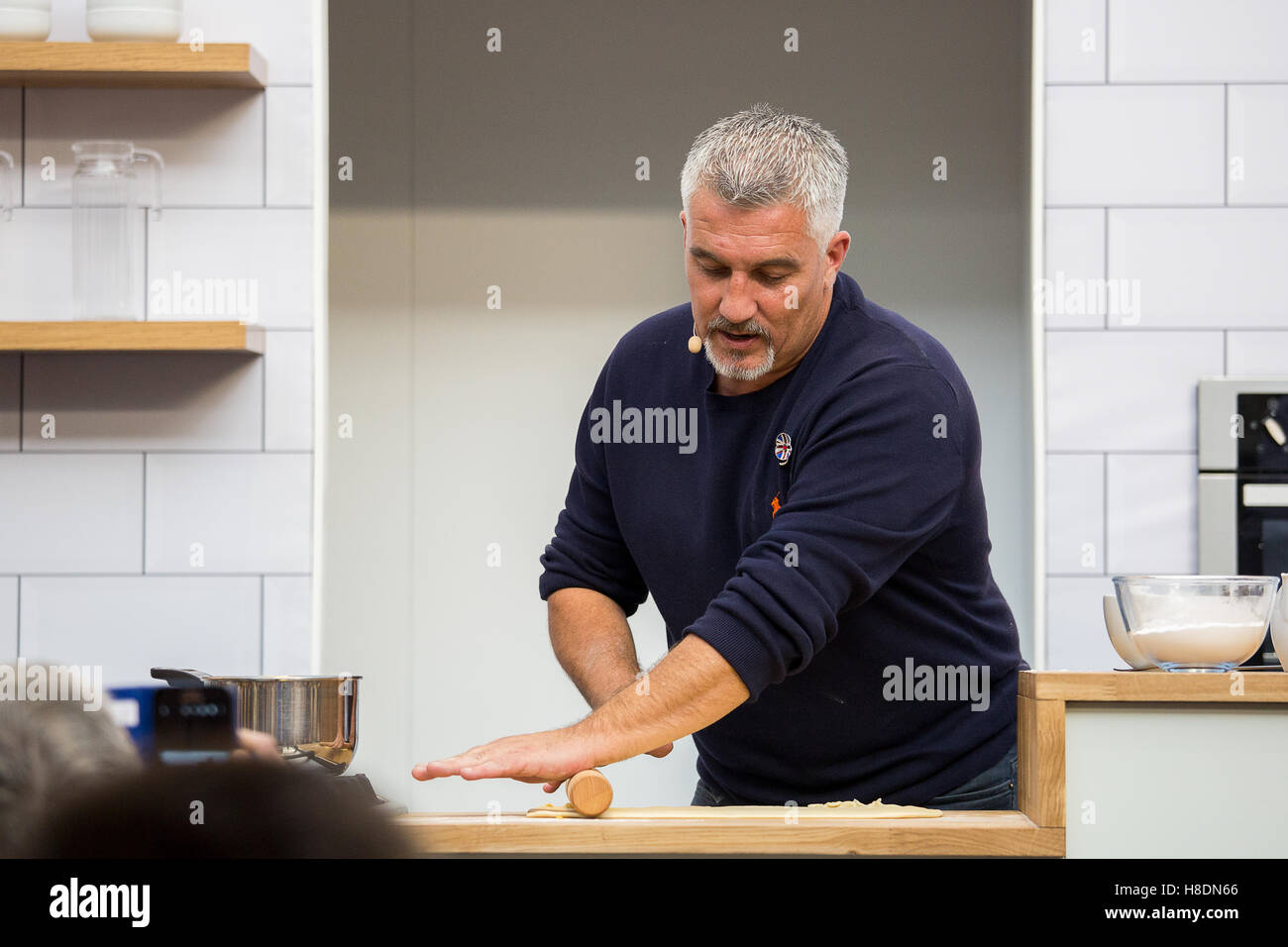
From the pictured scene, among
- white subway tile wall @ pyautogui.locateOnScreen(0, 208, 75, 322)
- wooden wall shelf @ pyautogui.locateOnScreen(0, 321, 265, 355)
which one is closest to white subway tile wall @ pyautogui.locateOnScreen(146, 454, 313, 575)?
wooden wall shelf @ pyautogui.locateOnScreen(0, 321, 265, 355)

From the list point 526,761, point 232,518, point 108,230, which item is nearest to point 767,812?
point 526,761

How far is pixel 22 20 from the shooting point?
1813 mm

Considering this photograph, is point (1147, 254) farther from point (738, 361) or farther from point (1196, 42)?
point (738, 361)

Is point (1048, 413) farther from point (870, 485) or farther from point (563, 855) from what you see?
point (563, 855)

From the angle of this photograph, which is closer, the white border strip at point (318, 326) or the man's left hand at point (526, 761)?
the man's left hand at point (526, 761)

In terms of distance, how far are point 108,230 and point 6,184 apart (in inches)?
6.4

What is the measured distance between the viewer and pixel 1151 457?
6.10 ft

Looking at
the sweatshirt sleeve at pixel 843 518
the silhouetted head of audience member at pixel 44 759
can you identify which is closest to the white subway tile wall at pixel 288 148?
the sweatshirt sleeve at pixel 843 518

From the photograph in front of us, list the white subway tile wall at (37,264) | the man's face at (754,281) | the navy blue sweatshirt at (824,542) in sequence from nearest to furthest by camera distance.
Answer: the navy blue sweatshirt at (824,542)
the man's face at (754,281)
the white subway tile wall at (37,264)

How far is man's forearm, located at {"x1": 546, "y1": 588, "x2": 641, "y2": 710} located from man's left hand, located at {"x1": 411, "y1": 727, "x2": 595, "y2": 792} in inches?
13.4

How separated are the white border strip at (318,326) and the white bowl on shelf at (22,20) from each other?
→ 1.20 feet

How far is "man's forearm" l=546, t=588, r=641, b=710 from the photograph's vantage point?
1377 millimetres

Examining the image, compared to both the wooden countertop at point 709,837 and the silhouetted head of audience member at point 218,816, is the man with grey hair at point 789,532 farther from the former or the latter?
the silhouetted head of audience member at point 218,816

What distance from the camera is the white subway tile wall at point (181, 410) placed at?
1868 millimetres
